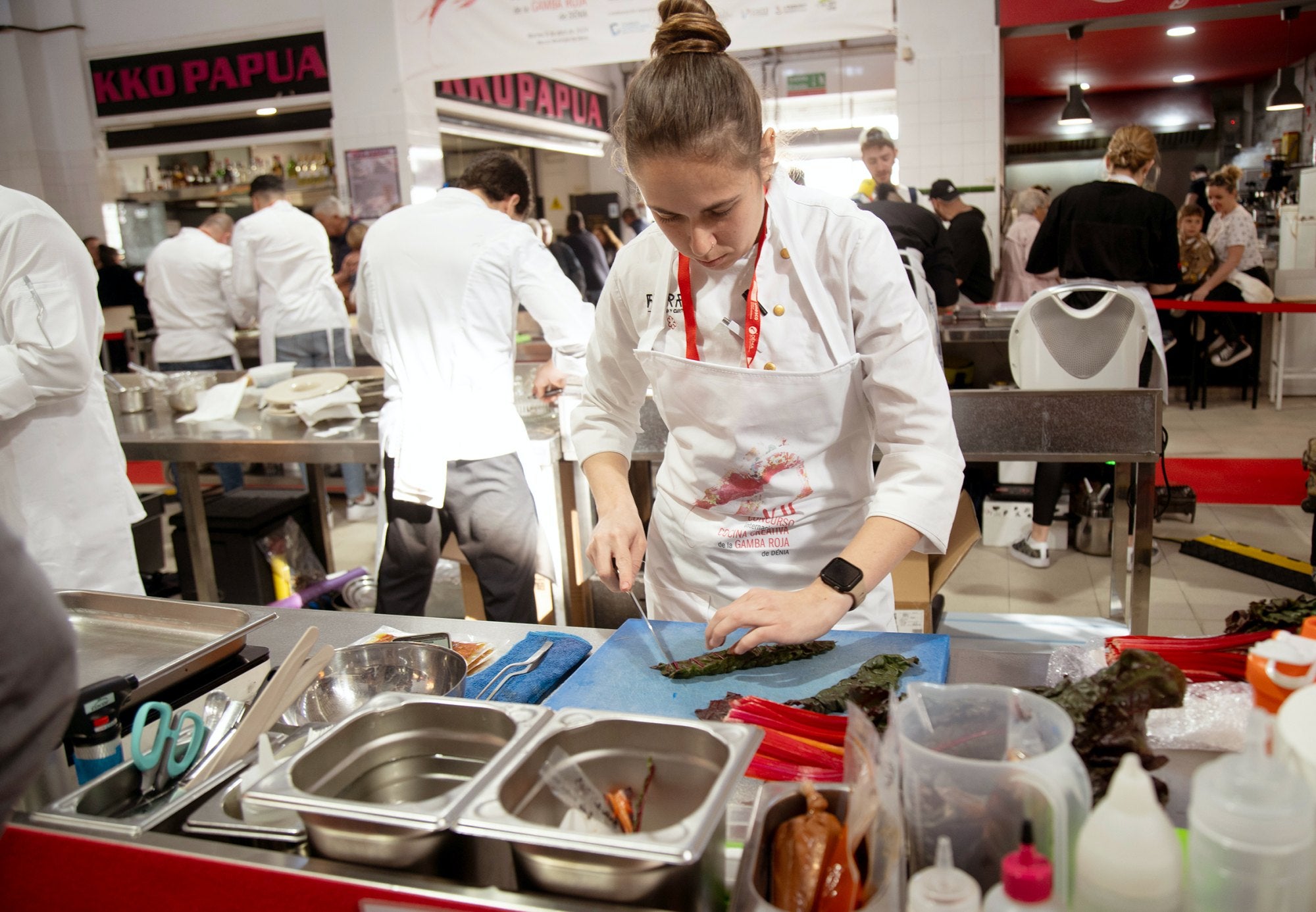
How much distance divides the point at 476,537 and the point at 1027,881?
8.42 ft

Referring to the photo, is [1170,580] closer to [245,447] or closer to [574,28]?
[245,447]

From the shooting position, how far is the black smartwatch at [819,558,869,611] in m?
1.36

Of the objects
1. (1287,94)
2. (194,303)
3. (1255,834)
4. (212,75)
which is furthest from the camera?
(1287,94)

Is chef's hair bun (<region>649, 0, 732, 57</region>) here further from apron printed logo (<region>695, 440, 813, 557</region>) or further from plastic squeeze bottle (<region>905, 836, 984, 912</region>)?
plastic squeeze bottle (<region>905, 836, 984, 912</region>)

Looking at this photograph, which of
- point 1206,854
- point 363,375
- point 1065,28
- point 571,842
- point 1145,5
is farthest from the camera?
point 1065,28

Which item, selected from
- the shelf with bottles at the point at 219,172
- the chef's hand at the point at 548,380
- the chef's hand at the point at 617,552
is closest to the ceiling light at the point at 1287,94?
the chef's hand at the point at 548,380

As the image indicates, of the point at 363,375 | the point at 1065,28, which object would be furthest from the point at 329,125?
the point at 1065,28

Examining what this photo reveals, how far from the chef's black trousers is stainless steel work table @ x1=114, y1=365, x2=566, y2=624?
0.15m

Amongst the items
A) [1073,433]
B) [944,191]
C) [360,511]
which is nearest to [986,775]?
[1073,433]

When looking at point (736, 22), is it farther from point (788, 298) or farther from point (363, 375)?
point (788, 298)

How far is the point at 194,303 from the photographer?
235 inches

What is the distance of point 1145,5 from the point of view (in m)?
6.38

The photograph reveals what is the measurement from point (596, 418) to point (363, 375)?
112 inches

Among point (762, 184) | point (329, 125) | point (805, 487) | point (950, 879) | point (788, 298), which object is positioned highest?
point (329, 125)
